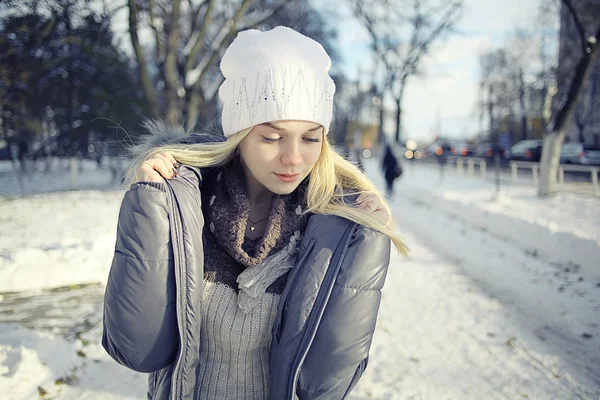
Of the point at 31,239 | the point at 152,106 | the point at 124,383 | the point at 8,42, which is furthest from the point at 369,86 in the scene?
the point at 124,383

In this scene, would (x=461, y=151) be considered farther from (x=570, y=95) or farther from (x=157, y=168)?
(x=157, y=168)

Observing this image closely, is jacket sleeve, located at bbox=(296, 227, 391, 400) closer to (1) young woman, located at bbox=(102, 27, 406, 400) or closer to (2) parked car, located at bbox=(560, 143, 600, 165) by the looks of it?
(1) young woman, located at bbox=(102, 27, 406, 400)

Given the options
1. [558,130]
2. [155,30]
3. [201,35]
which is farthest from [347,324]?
[558,130]

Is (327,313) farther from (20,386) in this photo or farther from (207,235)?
(20,386)

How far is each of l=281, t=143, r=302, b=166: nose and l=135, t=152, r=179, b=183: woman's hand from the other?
0.40 metres

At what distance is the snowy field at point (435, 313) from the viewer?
2904 mm

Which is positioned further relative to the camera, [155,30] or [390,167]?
[390,167]

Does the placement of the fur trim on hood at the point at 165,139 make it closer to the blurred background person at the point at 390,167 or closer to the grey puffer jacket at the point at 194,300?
the grey puffer jacket at the point at 194,300

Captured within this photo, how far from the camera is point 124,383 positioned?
9.55 feet

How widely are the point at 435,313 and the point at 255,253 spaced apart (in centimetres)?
345

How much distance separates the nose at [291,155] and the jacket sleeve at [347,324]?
13.4 inches

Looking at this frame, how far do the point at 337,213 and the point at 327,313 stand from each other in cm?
37

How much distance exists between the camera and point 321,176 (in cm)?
161

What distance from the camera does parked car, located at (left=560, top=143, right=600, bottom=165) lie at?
23.1 m
